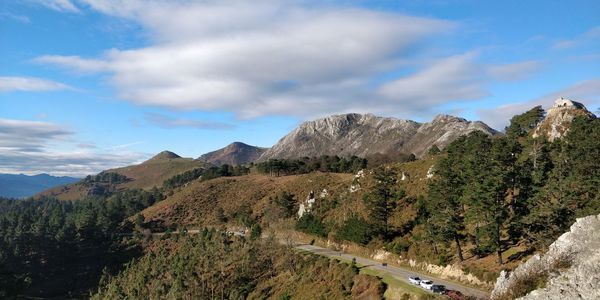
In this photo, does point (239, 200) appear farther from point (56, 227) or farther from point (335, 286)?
point (335, 286)

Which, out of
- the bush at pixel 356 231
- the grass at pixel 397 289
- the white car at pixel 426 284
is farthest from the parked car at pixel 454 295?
the bush at pixel 356 231

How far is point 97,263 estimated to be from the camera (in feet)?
406

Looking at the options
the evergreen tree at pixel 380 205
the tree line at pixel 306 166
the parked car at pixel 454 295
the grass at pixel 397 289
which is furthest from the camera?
the tree line at pixel 306 166

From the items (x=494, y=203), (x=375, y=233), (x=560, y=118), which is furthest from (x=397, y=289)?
(x=560, y=118)

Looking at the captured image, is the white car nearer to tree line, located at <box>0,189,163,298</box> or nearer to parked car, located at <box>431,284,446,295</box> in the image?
parked car, located at <box>431,284,446,295</box>

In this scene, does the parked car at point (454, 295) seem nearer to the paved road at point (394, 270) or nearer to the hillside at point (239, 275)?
the paved road at point (394, 270)

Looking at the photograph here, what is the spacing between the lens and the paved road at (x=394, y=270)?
41531mm

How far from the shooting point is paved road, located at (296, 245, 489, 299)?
136 feet

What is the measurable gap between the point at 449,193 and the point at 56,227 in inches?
5696

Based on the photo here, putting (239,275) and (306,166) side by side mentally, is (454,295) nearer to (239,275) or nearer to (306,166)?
(239,275)

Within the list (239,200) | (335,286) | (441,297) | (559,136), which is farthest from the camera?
(239,200)

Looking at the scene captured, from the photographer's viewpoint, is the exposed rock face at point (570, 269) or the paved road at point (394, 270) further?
the paved road at point (394, 270)

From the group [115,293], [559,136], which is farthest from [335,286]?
[559,136]

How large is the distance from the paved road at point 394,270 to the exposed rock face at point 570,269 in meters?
12.3
